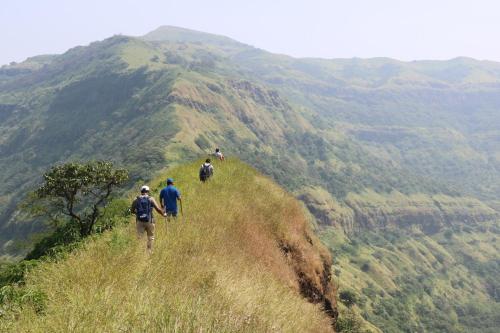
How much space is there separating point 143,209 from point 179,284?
3815mm

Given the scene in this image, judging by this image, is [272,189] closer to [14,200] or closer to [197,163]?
[197,163]

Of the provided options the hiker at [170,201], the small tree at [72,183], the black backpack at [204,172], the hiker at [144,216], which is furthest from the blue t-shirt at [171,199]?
the small tree at [72,183]

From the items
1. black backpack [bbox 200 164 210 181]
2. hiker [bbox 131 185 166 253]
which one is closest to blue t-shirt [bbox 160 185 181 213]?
hiker [bbox 131 185 166 253]

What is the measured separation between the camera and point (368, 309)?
13962 cm

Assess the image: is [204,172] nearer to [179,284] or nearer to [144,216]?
[144,216]

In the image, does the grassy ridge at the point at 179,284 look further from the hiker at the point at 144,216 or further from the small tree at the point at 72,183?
the small tree at the point at 72,183

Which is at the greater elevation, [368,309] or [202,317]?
[202,317]

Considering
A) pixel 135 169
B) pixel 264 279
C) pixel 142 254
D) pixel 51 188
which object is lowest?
pixel 135 169

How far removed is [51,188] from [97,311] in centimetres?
1775

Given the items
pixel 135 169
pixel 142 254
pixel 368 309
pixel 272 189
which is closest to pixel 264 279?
pixel 142 254

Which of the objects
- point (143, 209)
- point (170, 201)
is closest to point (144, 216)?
point (143, 209)

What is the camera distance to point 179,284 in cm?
798

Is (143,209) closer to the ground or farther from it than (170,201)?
farther from it

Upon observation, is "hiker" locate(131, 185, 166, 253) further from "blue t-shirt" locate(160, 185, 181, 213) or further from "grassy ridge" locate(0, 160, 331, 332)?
"blue t-shirt" locate(160, 185, 181, 213)
